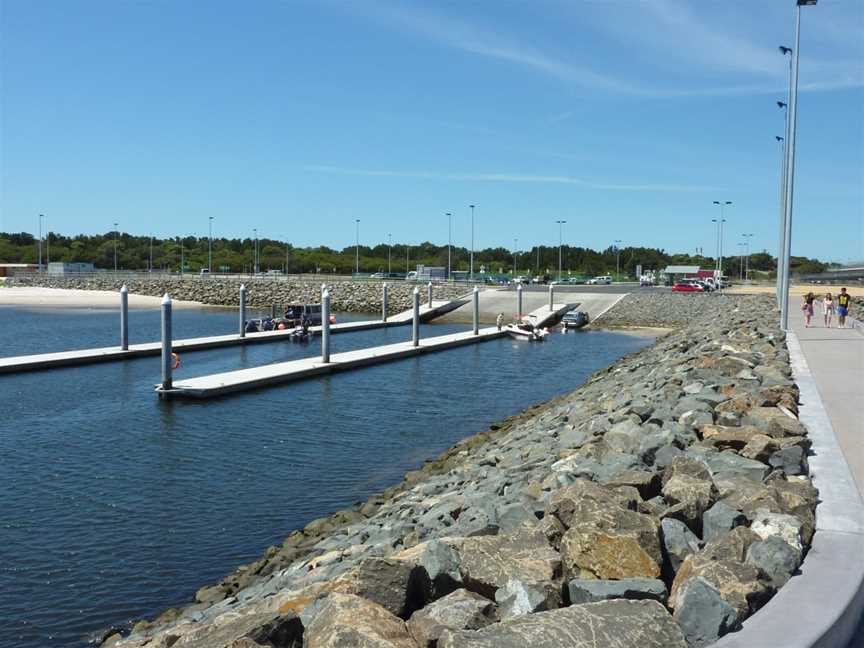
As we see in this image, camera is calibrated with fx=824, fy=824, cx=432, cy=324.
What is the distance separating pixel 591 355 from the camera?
41969 mm

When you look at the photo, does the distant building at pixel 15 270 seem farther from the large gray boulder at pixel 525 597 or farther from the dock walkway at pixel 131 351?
the large gray boulder at pixel 525 597

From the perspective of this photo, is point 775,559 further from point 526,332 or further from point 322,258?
point 322,258

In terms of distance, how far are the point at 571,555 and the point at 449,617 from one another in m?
1.17

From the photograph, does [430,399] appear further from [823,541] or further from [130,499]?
[823,541]

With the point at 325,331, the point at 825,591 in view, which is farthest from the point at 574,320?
the point at 825,591

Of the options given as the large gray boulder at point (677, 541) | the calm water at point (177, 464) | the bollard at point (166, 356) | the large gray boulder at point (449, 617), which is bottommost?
the calm water at point (177, 464)

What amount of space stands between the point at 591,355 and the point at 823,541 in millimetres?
36258

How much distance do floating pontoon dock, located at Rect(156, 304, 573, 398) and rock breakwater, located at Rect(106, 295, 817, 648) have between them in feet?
45.4

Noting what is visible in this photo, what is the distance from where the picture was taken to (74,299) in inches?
3524

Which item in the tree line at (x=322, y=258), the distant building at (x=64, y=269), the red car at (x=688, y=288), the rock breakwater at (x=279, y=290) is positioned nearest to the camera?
the red car at (x=688, y=288)

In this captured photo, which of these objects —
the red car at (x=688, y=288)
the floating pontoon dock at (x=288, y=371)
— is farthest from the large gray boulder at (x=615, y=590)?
the red car at (x=688, y=288)

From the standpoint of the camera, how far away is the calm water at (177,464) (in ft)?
35.5

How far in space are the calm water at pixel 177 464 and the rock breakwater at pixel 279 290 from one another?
44.3 meters

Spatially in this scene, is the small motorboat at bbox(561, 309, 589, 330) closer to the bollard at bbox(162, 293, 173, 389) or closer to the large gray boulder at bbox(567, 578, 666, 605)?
the bollard at bbox(162, 293, 173, 389)
